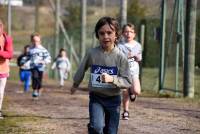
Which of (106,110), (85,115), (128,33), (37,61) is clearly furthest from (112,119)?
(37,61)

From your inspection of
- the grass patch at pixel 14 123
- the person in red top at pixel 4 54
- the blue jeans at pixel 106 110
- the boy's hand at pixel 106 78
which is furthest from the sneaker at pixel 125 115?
the boy's hand at pixel 106 78

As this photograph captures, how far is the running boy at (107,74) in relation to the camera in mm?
8594

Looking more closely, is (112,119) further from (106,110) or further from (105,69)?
(105,69)

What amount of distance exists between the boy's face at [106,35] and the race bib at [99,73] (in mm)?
316

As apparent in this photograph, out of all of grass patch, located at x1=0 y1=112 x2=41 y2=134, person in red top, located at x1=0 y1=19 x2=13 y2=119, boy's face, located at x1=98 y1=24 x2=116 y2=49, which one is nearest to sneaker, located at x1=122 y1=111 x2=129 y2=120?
grass patch, located at x1=0 y1=112 x2=41 y2=134

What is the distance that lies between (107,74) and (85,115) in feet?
16.9

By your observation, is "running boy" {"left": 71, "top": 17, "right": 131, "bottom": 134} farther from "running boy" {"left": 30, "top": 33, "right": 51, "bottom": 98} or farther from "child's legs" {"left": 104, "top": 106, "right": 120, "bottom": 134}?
"running boy" {"left": 30, "top": 33, "right": 51, "bottom": 98}

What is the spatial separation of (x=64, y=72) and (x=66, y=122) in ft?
A: 47.9

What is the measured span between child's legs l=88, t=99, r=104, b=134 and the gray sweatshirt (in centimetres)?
17

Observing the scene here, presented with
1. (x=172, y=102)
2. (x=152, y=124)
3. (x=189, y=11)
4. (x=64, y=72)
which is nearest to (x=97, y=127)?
(x=152, y=124)

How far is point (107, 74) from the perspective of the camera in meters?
8.59

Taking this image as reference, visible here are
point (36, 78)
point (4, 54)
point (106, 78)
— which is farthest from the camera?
point (36, 78)

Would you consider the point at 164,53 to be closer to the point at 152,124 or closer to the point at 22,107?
the point at 22,107

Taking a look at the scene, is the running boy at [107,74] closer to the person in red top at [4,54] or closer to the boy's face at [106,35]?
the boy's face at [106,35]
